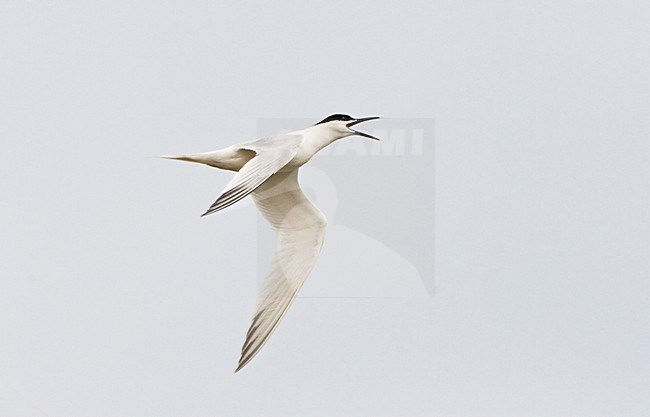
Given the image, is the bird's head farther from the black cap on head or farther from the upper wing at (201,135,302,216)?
the upper wing at (201,135,302,216)

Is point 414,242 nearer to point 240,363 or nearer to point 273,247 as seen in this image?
point 273,247

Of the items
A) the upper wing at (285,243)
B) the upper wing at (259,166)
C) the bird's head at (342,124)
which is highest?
the bird's head at (342,124)

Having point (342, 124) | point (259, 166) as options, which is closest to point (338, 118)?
point (342, 124)

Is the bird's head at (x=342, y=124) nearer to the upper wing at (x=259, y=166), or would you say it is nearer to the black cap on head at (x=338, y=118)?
the black cap on head at (x=338, y=118)

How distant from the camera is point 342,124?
1088cm

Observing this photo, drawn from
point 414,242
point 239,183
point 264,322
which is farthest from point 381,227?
point 239,183

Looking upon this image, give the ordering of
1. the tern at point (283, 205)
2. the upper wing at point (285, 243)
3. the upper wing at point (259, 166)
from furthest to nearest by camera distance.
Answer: the upper wing at point (285, 243) → the tern at point (283, 205) → the upper wing at point (259, 166)

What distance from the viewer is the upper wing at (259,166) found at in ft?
28.0

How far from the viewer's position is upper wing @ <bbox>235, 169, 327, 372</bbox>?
10.7 m

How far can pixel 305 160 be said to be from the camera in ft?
34.3

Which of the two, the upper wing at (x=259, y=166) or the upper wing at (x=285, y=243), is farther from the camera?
the upper wing at (x=285, y=243)

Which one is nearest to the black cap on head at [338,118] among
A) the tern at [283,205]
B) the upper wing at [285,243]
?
the tern at [283,205]

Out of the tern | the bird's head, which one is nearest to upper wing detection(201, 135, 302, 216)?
the tern

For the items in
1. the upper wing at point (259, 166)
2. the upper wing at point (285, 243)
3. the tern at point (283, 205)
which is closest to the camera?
the upper wing at point (259, 166)
